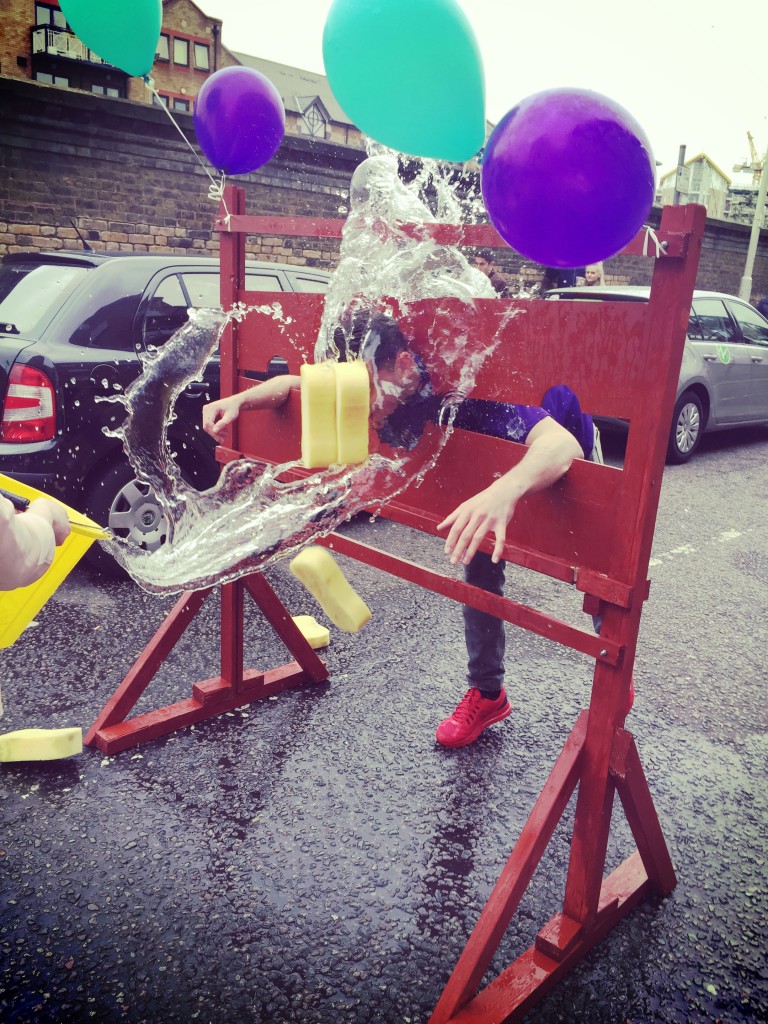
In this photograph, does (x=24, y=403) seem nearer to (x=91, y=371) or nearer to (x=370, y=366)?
(x=91, y=371)

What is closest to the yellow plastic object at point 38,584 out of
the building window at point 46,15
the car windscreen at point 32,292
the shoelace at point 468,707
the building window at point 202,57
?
the shoelace at point 468,707

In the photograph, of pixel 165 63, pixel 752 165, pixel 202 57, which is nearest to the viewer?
pixel 752 165

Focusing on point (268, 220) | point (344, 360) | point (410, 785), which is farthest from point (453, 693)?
point (268, 220)

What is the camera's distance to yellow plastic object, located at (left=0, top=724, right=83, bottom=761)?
9.37 ft

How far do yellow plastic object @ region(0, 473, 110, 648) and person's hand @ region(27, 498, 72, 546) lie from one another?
0.22m

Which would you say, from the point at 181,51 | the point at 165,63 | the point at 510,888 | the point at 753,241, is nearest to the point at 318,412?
the point at 510,888

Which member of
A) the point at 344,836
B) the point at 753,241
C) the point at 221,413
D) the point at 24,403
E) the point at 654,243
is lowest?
the point at 344,836

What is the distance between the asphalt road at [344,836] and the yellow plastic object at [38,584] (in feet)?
2.57

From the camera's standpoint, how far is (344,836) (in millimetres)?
2648

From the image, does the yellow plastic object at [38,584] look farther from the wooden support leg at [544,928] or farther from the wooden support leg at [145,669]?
the wooden support leg at [544,928]

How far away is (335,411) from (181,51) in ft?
172

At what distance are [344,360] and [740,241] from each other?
20.1 meters

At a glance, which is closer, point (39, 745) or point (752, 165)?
point (39, 745)

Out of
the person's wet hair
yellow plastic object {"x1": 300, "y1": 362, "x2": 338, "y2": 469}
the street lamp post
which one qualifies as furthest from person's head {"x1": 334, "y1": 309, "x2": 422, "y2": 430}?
the street lamp post
